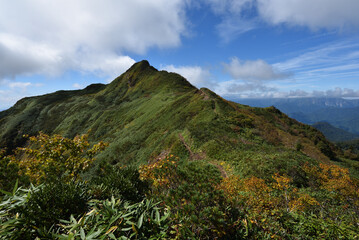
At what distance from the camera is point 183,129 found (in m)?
34.1

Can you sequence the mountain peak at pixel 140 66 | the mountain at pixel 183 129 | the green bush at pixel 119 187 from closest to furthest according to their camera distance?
1. the green bush at pixel 119 187
2. the mountain at pixel 183 129
3. the mountain peak at pixel 140 66

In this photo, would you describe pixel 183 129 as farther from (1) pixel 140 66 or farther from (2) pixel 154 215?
(1) pixel 140 66

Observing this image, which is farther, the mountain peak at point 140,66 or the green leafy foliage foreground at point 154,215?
the mountain peak at point 140,66

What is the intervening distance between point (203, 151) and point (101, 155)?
29184mm

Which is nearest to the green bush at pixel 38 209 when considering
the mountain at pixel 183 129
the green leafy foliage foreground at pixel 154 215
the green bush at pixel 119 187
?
the green leafy foliage foreground at pixel 154 215

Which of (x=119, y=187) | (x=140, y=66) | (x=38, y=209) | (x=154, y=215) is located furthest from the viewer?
(x=140, y=66)

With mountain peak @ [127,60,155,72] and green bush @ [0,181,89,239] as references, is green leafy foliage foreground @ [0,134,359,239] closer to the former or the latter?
green bush @ [0,181,89,239]

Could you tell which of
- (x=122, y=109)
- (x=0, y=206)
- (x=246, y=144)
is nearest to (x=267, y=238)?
(x=0, y=206)

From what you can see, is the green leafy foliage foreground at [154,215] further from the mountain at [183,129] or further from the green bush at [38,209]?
the mountain at [183,129]

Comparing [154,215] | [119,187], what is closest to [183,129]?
[119,187]

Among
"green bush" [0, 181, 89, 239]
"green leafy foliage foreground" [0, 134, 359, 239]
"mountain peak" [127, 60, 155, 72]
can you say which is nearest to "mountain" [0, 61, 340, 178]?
"green leafy foliage foreground" [0, 134, 359, 239]

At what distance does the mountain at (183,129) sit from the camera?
22828 mm

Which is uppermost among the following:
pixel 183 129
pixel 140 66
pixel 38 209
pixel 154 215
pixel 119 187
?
pixel 140 66

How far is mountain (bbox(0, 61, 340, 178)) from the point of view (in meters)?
22.8
